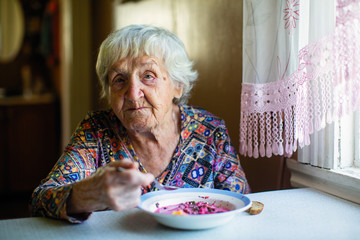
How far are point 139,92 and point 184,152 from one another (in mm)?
294

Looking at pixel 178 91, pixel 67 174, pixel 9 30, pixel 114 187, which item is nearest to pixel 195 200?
pixel 114 187

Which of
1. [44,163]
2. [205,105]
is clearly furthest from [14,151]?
[205,105]

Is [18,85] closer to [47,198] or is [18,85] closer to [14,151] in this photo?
[14,151]

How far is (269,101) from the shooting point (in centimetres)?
128

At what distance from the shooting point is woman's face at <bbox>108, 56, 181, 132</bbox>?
142cm

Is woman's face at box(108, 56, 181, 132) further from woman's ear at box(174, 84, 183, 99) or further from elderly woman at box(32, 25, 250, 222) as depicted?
woman's ear at box(174, 84, 183, 99)

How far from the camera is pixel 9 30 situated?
197 inches

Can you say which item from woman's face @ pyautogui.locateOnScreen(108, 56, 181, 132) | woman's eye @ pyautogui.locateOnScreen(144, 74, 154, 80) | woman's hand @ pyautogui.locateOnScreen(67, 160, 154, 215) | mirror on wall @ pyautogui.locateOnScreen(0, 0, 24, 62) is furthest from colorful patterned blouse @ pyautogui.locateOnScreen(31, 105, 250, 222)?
mirror on wall @ pyautogui.locateOnScreen(0, 0, 24, 62)

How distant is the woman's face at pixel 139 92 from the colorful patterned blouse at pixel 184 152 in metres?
0.10

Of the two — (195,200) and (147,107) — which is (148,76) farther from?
(195,200)

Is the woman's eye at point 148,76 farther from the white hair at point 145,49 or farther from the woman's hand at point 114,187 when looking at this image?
the woman's hand at point 114,187

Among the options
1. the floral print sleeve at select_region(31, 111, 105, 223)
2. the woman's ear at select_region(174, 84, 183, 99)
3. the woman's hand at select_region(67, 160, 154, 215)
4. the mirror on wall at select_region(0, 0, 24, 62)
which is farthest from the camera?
the mirror on wall at select_region(0, 0, 24, 62)

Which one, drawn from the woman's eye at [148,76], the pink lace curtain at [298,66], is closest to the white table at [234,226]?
the pink lace curtain at [298,66]

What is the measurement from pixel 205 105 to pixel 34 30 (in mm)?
3897
